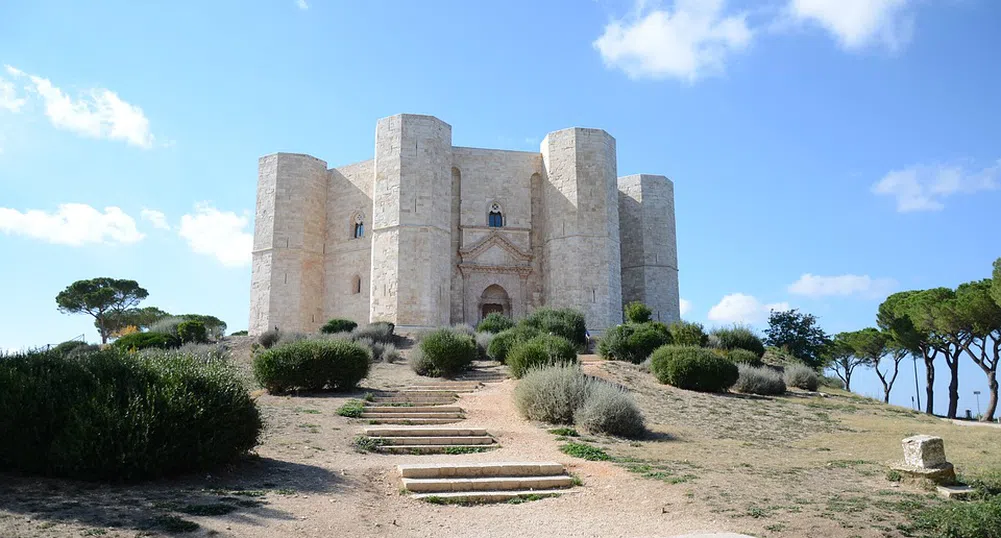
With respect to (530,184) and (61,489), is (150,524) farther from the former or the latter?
(530,184)

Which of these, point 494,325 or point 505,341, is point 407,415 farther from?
point 494,325

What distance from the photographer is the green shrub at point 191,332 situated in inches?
906

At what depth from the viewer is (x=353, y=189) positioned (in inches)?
1219

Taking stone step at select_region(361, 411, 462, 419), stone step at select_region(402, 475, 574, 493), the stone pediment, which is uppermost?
the stone pediment

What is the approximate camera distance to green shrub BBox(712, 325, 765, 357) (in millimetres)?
22266

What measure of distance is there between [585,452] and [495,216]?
23.0 metres

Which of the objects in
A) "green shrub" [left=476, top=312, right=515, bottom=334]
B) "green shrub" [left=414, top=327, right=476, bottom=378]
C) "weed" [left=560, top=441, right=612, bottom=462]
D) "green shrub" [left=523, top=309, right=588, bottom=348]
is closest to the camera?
"weed" [left=560, top=441, right=612, bottom=462]

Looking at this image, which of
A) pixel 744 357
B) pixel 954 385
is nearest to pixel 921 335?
pixel 954 385

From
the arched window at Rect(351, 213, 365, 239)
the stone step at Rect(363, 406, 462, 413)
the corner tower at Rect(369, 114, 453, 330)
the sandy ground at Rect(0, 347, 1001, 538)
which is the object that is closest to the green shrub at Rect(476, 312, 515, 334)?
the corner tower at Rect(369, 114, 453, 330)

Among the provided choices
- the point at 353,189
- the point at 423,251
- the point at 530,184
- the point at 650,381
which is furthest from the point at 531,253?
the point at 650,381

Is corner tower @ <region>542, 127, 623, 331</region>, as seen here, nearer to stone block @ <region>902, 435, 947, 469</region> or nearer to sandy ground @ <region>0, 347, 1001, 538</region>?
sandy ground @ <region>0, 347, 1001, 538</region>

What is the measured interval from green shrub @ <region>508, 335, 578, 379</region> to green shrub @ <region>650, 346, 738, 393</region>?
83.6 inches

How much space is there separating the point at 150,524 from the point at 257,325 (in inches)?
1045

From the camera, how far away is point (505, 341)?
1833 cm
